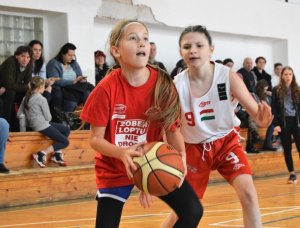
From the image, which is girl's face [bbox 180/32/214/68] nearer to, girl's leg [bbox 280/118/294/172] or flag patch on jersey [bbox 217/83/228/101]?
flag patch on jersey [bbox 217/83/228/101]

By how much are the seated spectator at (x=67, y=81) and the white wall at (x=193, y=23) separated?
106 cm

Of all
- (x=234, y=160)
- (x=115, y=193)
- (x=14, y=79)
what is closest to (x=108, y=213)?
(x=115, y=193)

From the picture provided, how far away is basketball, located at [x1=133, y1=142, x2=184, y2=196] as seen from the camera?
3.59 metres

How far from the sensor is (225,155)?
189 inches

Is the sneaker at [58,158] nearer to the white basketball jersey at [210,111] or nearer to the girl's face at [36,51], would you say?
the girl's face at [36,51]

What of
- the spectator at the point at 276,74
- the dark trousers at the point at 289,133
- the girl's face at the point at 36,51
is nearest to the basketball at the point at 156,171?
the girl's face at the point at 36,51

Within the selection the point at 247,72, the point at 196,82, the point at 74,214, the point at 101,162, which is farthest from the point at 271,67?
the point at 101,162

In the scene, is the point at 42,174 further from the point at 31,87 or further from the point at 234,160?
the point at 234,160

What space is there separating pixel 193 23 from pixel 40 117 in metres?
5.73

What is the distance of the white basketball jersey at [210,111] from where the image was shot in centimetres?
473

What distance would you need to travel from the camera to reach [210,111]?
187 inches

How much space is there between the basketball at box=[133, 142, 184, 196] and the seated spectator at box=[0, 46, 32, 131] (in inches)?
242

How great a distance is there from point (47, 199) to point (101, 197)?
5357 millimetres

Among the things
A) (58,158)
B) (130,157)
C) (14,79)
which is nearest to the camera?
(130,157)
